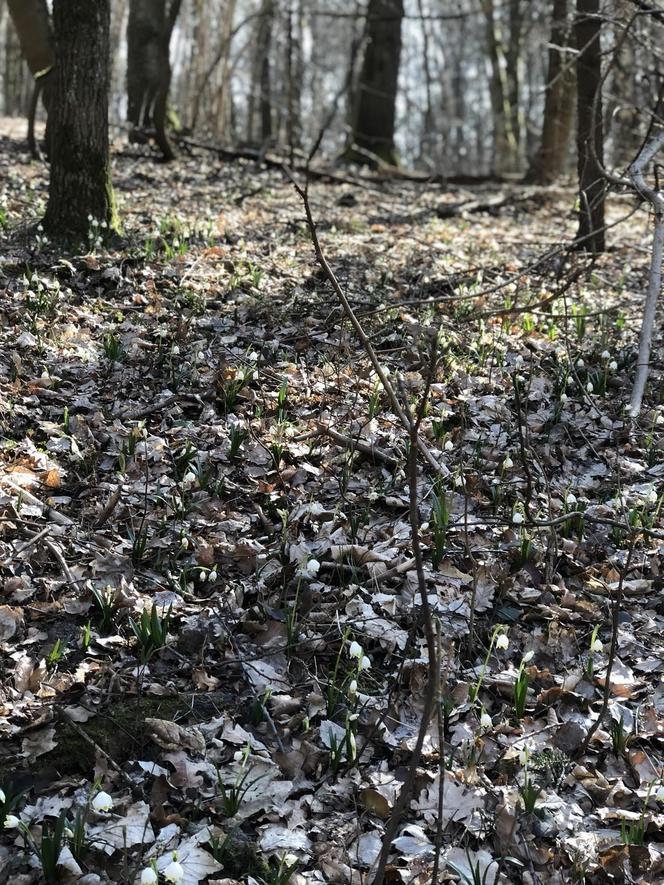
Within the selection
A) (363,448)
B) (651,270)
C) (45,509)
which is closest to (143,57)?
(651,270)

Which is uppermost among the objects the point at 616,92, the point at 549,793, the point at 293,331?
the point at 616,92

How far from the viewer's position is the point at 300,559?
13.2 ft

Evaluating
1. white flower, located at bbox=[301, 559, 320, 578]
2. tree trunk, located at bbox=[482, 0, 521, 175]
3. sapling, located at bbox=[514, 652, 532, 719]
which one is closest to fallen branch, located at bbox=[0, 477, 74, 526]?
white flower, located at bbox=[301, 559, 320, 578]

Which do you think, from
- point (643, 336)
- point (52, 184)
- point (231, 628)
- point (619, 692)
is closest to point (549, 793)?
point (619, 692)

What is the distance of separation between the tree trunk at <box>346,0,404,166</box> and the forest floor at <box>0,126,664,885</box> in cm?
841

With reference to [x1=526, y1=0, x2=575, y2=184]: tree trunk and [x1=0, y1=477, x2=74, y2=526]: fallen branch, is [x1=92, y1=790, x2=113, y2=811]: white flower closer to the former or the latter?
[x1=0, y1=477, x2=74, y2=526]: fallen branch

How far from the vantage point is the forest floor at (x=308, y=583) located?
2887 mm

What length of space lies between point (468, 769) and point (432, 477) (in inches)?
74.7

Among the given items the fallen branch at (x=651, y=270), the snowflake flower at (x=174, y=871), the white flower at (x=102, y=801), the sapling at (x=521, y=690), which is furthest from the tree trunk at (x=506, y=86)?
the snowflake flower at (x=174, y=871)

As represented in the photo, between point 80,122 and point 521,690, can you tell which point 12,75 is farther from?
point 521,690

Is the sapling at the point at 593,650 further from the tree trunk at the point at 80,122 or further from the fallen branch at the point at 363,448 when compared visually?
the tree trunk at the point at 80,122

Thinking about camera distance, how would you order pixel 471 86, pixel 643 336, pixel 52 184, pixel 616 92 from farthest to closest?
pixel 471 86 < pixel 616 92 < pixel 52 184 < pixel 643 336

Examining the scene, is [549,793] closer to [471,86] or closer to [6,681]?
[6,681]

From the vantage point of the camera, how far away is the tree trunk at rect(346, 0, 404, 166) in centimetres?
1435
